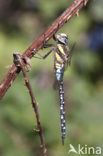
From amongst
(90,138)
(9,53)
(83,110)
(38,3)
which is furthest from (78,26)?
(90,138)

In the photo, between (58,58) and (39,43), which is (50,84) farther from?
(39,43)

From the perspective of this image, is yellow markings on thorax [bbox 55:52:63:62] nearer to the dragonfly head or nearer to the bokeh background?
the dragonfly head

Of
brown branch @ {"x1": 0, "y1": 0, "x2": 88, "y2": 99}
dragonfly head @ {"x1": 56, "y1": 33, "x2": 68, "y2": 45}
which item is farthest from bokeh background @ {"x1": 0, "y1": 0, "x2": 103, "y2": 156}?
brown branch @ {"x1": 0, "y1": 0, "x2": 88, "y2": 99}

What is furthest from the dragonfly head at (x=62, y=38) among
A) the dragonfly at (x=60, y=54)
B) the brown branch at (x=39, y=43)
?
the brown branch at (x=39, y=43)

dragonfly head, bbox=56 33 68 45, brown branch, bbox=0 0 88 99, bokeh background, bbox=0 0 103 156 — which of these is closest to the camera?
brown branch, bbox=0 0 88 99

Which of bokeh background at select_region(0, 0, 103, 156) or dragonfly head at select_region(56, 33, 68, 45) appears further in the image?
bokeh background at select_region(0, 0, 103, 156)

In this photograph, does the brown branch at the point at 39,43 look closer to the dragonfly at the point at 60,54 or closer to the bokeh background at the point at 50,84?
the dragonfly at the point at 60,54

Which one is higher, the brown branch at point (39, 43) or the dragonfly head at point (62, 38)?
the dragonfly head at point (62, 38)

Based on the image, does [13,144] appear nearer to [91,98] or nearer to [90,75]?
[91,98]

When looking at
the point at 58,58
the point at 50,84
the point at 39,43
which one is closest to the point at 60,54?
the point at 58,58
